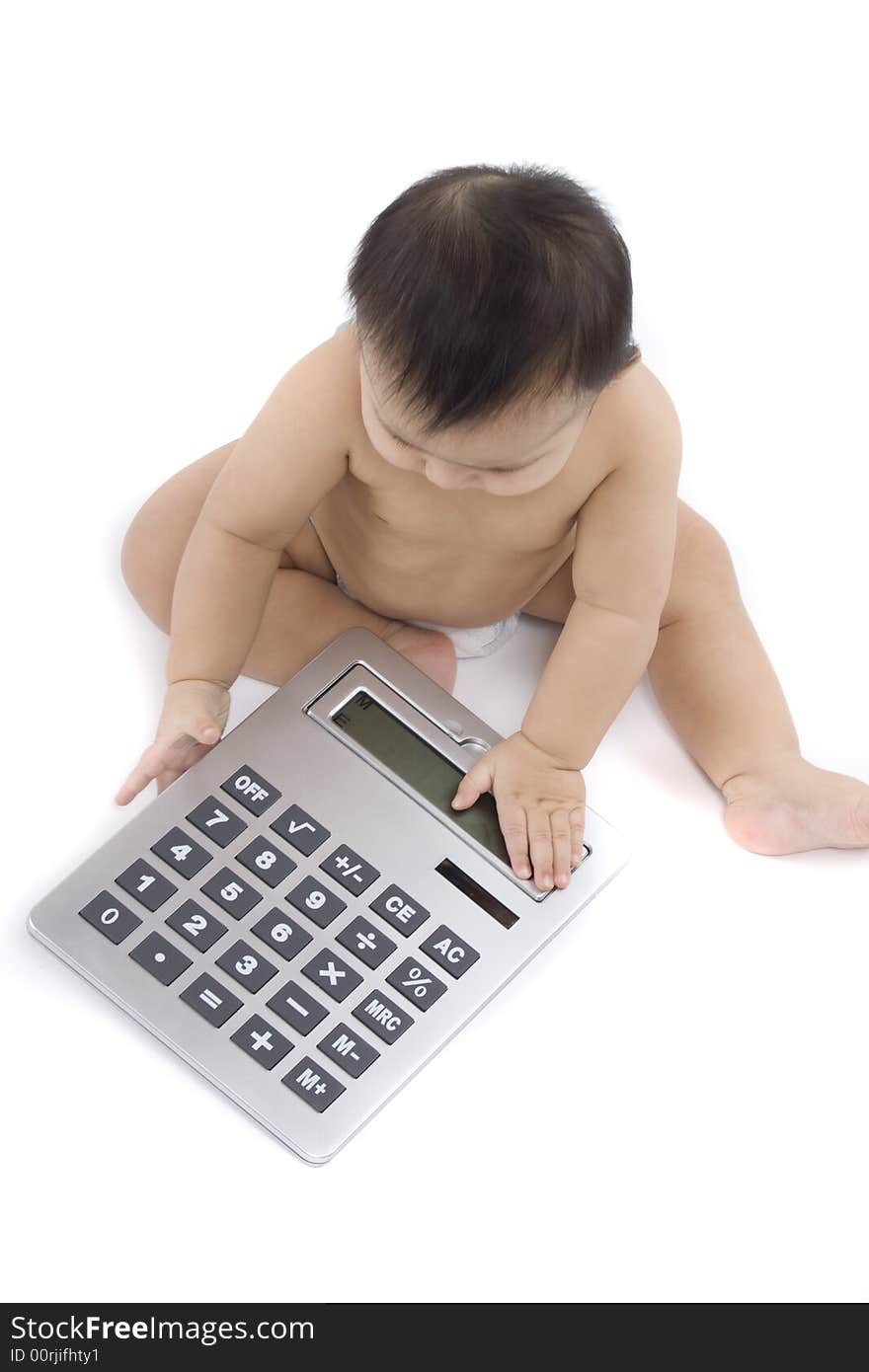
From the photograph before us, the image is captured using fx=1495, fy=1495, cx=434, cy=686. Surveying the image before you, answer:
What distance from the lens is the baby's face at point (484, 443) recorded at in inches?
16.9

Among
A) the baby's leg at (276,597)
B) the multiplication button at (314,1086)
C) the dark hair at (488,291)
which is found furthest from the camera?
the baby's leg at (276,597)

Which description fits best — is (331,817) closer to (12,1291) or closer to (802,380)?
(12,1291)

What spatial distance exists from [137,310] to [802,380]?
325mm

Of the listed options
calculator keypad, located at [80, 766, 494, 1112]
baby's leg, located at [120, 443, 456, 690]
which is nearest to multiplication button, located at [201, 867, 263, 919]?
calculator keypad, located at [80, 766, 494, 1112]

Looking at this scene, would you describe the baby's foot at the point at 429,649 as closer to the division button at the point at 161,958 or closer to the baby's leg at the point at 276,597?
the baby's leg at the point at 276,597

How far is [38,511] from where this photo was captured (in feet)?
2.14

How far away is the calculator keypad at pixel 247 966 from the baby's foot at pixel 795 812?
0.20 metres

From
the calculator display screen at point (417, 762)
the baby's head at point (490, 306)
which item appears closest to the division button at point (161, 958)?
the calculator display screen at point (417, 762)

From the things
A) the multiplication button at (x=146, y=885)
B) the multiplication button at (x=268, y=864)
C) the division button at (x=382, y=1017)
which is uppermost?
the multiplication button at (x=146, y=885)

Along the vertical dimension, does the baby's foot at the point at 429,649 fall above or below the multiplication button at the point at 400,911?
above

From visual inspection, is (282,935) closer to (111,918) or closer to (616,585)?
(111,918)

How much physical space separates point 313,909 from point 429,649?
14cm

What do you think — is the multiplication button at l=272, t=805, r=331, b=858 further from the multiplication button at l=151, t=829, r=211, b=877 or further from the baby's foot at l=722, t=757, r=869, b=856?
the baby's foot at l=722, t=757, r=869, b=856
